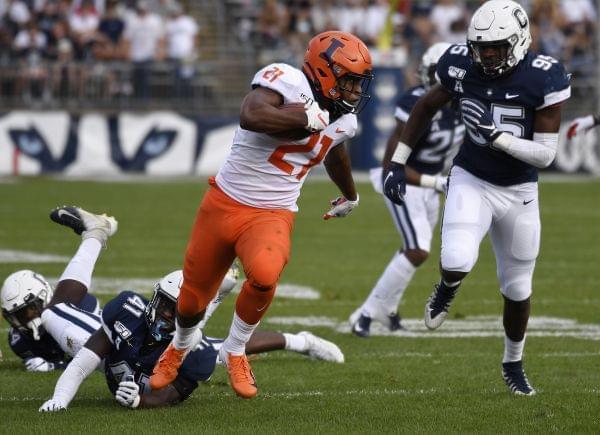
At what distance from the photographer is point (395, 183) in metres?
6.14

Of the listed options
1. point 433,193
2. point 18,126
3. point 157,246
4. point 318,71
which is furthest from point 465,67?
point 18,126

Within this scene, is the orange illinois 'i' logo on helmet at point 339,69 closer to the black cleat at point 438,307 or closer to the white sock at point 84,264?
the black cleat at point 438,307

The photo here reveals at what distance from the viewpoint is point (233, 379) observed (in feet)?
18.2

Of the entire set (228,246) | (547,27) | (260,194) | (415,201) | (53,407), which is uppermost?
(260,194)

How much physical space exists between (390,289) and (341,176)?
2122 mm

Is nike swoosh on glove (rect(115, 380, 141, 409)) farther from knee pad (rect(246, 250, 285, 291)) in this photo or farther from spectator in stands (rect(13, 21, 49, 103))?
spectator in stands (rect(13, 21, 49, 103))

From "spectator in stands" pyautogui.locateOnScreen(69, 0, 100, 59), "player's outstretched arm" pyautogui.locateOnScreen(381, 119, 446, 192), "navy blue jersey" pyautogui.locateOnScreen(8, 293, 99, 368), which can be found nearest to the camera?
"navy blue jersey" pyautogui.locateOnScreen(8, 293, 99, 368)

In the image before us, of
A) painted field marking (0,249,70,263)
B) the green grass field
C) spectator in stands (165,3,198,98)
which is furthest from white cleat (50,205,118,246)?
spectator in stands (165,3,198,98)

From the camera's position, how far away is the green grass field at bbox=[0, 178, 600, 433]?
543 cm

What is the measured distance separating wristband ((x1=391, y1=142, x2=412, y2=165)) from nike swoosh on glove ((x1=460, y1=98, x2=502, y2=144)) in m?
0.42

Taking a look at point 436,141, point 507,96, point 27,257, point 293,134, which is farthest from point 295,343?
point 27,257

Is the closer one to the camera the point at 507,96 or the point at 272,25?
the point at 507,96

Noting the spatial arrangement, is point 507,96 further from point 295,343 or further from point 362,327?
point 362,327

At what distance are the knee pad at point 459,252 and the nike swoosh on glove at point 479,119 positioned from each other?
0.47m
